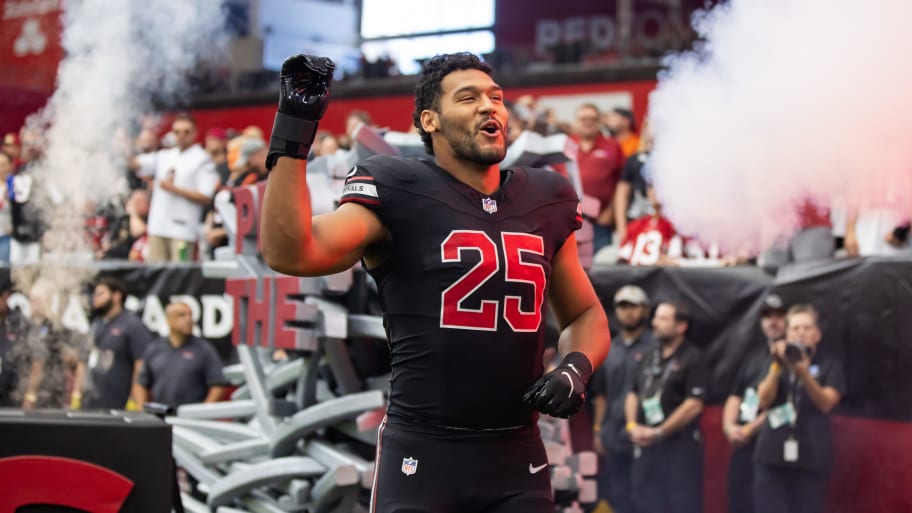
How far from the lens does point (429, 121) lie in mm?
3844

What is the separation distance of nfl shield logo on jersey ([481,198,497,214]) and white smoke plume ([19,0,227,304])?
7.61 meters

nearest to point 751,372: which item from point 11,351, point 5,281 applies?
point 11,351

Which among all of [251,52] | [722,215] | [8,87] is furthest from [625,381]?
[251,52]

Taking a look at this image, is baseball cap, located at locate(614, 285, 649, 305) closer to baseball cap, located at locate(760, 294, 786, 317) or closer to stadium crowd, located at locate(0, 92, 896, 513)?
stadium crowd, located at locate(0, 92, 896, 513)

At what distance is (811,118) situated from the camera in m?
6.18

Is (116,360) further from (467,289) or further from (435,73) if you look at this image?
(467,289)

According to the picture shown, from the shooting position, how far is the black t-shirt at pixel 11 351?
10.6 metres

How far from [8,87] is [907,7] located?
403 inches

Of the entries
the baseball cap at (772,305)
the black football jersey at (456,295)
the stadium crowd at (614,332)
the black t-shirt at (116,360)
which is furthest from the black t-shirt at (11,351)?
the black football jersey at (456,295)

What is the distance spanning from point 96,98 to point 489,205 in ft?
27.1

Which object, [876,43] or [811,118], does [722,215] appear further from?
[876,43]

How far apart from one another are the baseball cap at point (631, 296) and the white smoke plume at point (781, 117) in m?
0.56

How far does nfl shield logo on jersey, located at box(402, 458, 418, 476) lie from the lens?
139 inches

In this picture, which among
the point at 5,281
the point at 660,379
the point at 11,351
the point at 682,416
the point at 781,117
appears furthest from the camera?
the point at 5,281
